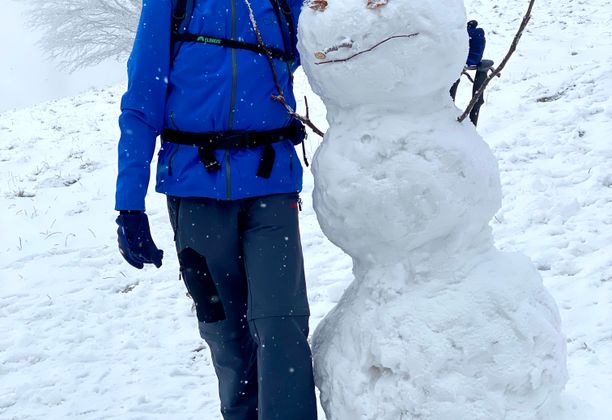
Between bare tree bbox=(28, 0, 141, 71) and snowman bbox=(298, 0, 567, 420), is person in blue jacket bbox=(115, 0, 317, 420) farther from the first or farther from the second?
bare tree bbox=(28, 0, 141, 71)

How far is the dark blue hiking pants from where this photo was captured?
2053 mm

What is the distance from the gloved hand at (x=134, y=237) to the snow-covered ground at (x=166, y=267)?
1506mm

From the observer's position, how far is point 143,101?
215cm

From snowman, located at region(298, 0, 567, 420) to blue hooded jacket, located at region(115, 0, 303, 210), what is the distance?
1.07ft

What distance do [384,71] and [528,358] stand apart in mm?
941

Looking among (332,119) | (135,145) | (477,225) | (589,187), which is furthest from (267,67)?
(589,187)

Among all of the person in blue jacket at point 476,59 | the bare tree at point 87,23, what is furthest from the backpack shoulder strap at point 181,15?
the bare tree at point 87,23

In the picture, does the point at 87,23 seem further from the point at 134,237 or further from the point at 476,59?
the point at 476,59

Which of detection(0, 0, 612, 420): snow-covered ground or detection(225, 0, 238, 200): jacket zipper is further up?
detection(225, 0, 238, 200): jacket zipper

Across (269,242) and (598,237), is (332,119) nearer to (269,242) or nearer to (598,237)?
(269,242)

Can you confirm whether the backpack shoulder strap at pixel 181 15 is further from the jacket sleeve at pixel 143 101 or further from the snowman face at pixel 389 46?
the snowman face at pixel 389 46

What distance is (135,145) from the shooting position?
86.9 inches

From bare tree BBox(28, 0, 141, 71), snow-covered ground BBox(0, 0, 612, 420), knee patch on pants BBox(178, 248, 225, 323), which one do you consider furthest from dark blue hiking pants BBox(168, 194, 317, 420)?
bare tree BBox(28, 0, 141, 71)

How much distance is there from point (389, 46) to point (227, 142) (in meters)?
0.73
